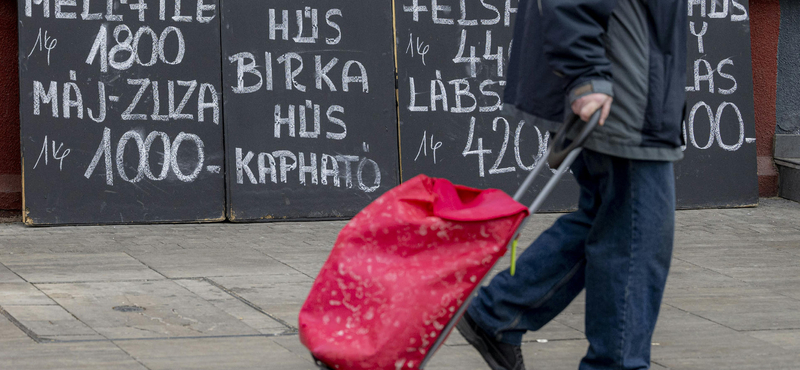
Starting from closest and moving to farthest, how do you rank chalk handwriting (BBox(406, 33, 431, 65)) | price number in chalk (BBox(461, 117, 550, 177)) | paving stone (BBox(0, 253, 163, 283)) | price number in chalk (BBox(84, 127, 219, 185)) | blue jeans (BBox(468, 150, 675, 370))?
blue jeans (BBox(468, 150, 675, 370)) < paving stone (BBox(0, 253, 163, 283)) < price number in chalk (BBox(84, 127, 219, 185)) < chalk handwriting (BBox(406, 33, 431, 65)) < price number in chalk (BBox(461, 117, 550, 177))

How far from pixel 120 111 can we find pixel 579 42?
402 centimetres

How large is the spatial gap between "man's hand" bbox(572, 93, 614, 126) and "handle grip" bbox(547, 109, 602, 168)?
0.01 metres

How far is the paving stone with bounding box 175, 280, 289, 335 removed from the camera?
12.7ft

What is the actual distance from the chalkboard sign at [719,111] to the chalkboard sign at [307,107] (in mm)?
2233

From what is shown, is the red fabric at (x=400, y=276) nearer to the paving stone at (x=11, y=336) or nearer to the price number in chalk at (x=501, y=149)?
the paving stone at (x=11, y=336)

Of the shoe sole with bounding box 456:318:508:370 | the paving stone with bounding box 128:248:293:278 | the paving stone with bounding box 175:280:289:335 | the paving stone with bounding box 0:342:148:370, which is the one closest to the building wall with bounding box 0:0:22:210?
the paving stone with bounding box 128:248:293:278

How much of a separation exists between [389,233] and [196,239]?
3277 millimetres

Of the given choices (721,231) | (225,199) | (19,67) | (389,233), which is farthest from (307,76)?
(389,233)

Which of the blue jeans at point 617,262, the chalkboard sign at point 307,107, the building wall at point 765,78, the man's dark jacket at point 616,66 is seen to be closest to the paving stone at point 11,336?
the blue jeans at point 617,262

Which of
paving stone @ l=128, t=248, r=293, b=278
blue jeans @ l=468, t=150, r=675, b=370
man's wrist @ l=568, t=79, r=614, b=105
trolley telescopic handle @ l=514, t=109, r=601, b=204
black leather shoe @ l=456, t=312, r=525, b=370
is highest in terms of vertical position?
man's wrist @ l=568, t=79, r=614, b=105

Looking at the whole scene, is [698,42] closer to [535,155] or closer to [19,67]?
[535,155]

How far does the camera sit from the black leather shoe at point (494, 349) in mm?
3127

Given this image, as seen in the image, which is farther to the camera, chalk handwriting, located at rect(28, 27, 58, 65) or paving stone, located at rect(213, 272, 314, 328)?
chalk handwriting, located at rect(28, 27, 58, 65)

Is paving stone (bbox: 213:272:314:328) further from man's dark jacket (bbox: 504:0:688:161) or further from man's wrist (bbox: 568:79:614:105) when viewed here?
man's wrist (bbox: 568:79:614:105)
